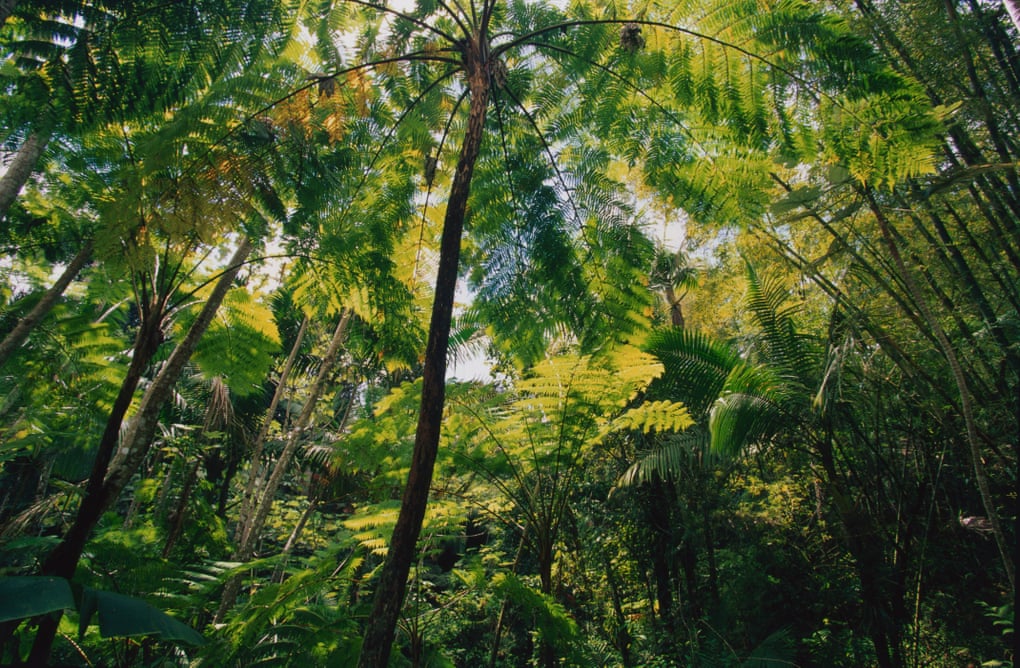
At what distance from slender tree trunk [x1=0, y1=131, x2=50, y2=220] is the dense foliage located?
Result: 0.03m

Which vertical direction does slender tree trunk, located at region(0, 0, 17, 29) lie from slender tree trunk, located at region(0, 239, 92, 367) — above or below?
above

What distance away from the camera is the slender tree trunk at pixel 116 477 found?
5.32 feet

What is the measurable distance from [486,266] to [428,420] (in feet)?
5.42

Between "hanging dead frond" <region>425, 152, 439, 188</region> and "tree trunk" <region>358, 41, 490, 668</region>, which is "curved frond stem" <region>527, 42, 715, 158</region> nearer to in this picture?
"tree trunk" <region>358, 41, 490, 668</region>

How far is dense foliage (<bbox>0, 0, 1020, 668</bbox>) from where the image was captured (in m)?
2.12

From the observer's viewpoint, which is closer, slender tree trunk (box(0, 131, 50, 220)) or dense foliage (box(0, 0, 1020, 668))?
dense foliage (box(0, 0, 1020, 668))

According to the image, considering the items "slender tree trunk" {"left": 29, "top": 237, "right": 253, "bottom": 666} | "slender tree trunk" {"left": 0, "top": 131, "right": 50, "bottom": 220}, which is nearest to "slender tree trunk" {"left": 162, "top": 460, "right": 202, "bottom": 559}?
"slender tree trunk" {"left": 29, "top": 237, "right": 253, "bottom": 666}

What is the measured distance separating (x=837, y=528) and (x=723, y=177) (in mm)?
5691

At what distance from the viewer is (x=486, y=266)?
10.1ft

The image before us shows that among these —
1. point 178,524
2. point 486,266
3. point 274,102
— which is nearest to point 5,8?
point 274,102

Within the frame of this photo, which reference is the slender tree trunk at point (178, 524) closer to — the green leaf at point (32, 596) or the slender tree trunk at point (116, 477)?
the slender tree trunk at point (116, 477)

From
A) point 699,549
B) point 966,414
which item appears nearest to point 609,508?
point 699,549

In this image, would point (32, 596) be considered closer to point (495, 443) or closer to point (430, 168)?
point (430, 168)

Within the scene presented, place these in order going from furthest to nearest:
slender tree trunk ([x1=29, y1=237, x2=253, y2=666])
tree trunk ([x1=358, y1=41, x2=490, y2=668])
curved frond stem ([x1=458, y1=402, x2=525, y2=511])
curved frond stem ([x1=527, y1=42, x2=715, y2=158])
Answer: curved frond stem ([x1=458, y1=402, x2=525, y2=511]) → curved frond stem ([x1=527, y1=42, x2=715, y2=158]) → slender tree trunk ([x1=29, y1=237, x2=253, y2=666]) → tree trunk ([x1=358, y1=41, x2=490, y2=668])
